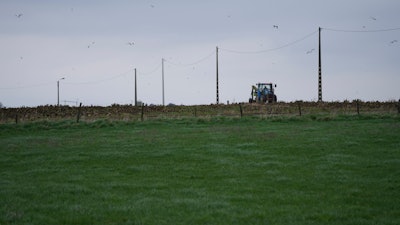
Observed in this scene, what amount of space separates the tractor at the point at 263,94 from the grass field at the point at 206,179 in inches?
1300

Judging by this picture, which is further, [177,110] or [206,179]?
[177,110]

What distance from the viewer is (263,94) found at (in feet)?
196

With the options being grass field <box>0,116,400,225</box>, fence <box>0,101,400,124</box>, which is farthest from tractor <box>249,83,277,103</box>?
grass field <box>0,116,400,225</box>

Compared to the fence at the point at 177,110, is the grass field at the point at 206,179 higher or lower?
lower

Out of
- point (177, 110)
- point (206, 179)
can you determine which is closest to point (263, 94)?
point (177, 110)

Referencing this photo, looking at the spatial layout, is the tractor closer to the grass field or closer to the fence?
the fence

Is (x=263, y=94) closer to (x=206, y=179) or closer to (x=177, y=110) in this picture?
(x=177, y=110)

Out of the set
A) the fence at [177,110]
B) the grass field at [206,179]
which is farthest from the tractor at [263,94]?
the grass field at [206,179]

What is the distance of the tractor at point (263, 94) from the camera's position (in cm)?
5968

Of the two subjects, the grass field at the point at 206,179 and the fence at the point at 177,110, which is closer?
the grass field at the point at 206,179

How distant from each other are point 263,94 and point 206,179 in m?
46.1

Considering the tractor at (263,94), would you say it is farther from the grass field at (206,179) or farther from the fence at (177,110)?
the grass field at (206,179)

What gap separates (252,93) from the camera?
6081 centimetres

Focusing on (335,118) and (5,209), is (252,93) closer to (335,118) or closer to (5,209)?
(335,118)
